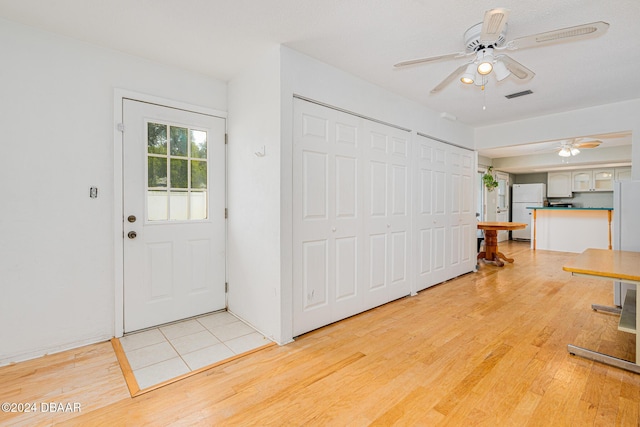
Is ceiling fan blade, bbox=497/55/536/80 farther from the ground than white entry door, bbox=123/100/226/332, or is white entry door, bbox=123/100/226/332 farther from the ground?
ceiling fan blade, bbox=497/55/536/80

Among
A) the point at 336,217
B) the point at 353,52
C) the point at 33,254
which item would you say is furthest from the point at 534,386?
the point at 33,254

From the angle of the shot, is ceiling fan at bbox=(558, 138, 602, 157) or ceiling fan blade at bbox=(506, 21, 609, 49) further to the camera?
ceiling fan at bbox=(558, 138, 602, 157)

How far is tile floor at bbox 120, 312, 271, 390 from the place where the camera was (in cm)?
211

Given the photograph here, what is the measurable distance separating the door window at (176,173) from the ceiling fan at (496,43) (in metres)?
2.13

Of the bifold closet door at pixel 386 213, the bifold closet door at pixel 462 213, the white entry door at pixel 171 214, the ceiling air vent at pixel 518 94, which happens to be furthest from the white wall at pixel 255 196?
the bifold closet door at pixel 462 213

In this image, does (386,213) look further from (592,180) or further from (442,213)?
(592,180)

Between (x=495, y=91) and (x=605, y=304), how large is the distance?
9.29ft

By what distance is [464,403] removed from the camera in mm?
1771

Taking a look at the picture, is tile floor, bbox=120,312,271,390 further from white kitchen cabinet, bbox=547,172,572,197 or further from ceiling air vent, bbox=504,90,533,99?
white kitchen cabinet, bbox=547,172,572,197

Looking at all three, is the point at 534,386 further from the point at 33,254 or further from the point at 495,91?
the point at 33,254

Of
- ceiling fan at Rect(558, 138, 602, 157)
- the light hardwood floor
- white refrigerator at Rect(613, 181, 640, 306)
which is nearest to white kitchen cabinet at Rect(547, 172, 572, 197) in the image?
ceiling fan at Rect(558, 138, 602, 157)

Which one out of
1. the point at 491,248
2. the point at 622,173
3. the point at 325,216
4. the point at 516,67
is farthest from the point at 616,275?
the point at 622,173

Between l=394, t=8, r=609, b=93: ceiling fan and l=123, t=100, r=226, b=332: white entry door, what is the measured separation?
84.3 inches

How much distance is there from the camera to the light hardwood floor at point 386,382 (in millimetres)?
1660
